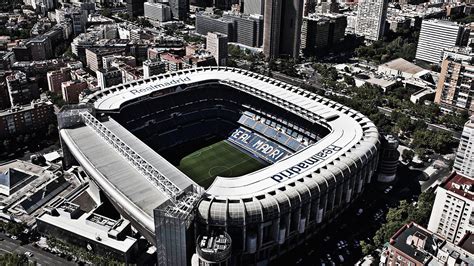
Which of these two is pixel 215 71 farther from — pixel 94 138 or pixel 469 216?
pixel 469 216

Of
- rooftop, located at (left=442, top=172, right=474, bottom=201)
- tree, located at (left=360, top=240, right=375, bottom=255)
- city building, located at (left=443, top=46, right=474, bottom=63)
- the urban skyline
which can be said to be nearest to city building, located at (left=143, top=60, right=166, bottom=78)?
the urban skyline

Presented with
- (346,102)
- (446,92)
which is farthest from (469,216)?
(446,92)

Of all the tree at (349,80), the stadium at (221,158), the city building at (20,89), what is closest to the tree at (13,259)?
the stadium at (221,158)

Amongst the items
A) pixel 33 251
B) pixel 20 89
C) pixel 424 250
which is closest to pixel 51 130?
pixel 20 89

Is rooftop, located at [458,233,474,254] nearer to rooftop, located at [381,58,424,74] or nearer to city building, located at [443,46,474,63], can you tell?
city building, located at [443,46,474,63]

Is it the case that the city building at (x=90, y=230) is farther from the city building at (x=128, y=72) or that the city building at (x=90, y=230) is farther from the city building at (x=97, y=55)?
the city building at (x=97, y=55)

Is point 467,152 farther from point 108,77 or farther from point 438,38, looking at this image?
point 438,38

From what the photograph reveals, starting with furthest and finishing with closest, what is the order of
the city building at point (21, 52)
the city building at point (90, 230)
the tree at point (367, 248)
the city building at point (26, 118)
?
the city building at point (21, 52), the city building at point (26, 118), the tree at point (367, 248), the city building at point (90, 230)
